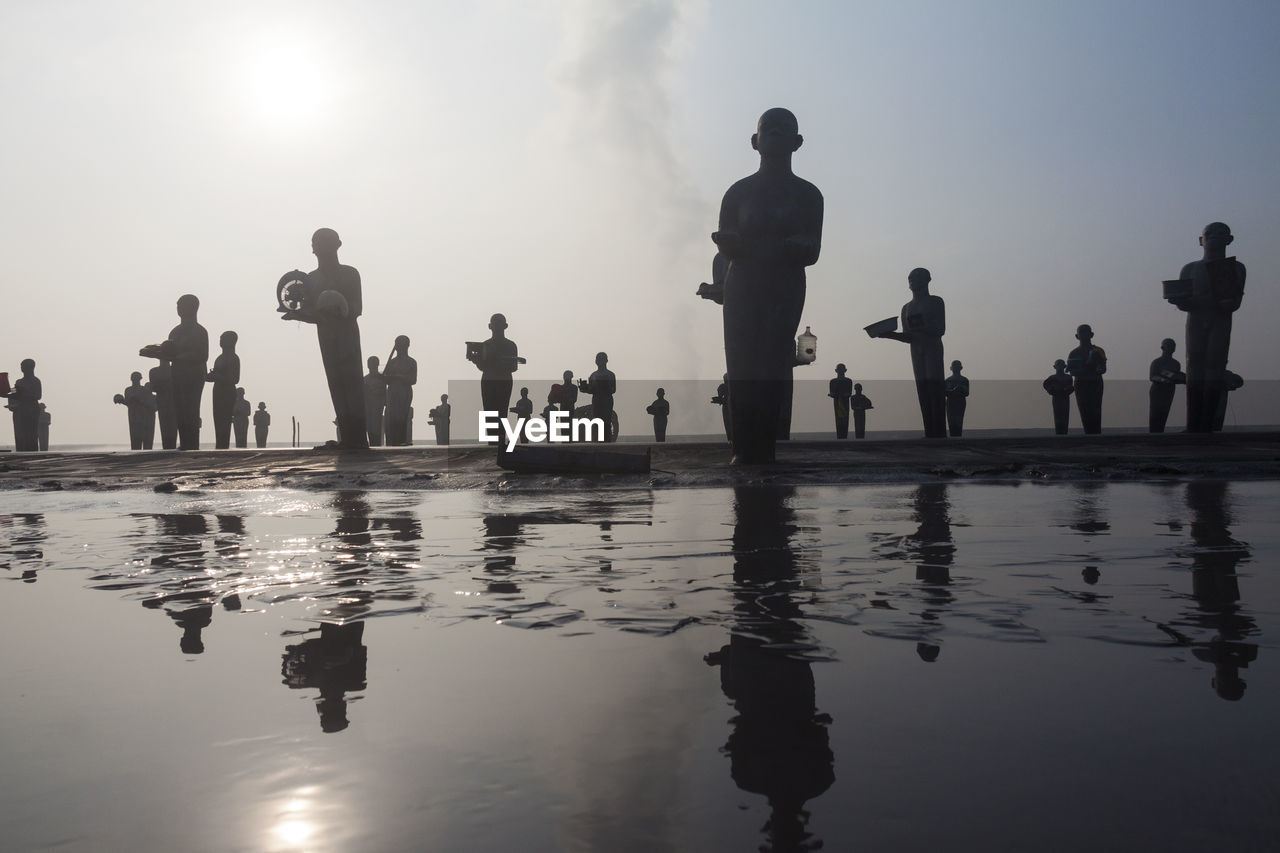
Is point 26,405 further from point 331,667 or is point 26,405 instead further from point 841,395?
point 331,667

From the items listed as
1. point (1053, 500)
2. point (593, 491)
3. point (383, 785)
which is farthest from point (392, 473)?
point (383, 785)

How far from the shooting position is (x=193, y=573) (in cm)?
338

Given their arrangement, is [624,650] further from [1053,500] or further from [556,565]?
[1053,500]

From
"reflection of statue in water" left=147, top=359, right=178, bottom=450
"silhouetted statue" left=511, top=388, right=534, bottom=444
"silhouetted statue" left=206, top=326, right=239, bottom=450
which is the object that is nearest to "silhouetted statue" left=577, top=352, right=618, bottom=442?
"silhouetted statue" left=511, top=388, right=534, bottom=444

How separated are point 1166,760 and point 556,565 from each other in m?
2.32

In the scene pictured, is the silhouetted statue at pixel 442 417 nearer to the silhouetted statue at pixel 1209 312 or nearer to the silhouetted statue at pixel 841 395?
the silhouetted statue at pixel 841 395

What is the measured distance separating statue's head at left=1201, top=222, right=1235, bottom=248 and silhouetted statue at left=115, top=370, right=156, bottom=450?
24448 millimetres

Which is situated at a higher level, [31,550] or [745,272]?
[745,272]

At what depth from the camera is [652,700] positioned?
1664mm

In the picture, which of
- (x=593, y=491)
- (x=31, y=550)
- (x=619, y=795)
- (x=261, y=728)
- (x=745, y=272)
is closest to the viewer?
(x=619, y=795)

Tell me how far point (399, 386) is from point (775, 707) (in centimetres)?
1875

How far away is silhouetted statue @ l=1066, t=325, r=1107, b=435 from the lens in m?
17.5

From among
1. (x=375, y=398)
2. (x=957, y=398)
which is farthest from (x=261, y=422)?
(x=957, y=398)

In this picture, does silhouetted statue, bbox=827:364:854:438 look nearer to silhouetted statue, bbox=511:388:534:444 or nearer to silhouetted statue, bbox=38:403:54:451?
silhouetted statue, bbox=511:388:534:444
